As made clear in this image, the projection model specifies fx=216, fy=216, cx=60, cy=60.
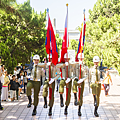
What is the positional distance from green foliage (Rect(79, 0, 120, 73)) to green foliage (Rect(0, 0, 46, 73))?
17.6ft

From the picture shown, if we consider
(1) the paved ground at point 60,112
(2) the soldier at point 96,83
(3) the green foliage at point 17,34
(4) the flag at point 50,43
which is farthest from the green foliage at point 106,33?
(4) the flag at point 50,43

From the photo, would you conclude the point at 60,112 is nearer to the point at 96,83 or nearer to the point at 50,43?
the point at 96,83

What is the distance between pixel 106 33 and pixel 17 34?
665cm

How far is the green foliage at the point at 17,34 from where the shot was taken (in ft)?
41.8

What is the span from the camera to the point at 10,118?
766 centimetres

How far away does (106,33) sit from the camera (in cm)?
1608

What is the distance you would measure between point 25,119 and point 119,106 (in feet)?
14.3

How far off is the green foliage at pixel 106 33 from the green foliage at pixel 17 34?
536cm

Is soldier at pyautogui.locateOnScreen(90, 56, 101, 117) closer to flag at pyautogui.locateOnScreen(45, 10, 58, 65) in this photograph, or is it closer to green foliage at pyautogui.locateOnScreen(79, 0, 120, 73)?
flag at pyautogui.locateOnScreen(45, 10, 58, 65)

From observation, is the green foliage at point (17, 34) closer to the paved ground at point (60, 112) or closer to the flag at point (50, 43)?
the paved ground at point (60, 112)

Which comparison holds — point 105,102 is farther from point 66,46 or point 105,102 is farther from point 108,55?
point 108,55

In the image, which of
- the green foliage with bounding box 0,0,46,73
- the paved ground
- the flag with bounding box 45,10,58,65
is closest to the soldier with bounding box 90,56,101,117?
the paved ground

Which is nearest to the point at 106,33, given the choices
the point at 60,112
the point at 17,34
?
the point at 17,34

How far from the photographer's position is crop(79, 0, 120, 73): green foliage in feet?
47.1
